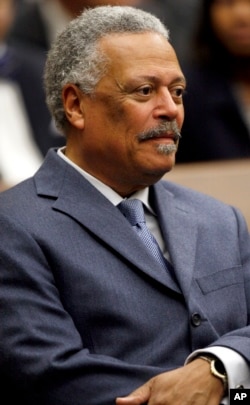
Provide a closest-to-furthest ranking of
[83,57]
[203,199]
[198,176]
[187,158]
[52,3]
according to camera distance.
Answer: [83,57] < [203,199] < [198,176] < [187,158] < [52,3]

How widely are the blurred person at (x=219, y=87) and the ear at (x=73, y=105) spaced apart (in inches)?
64.2

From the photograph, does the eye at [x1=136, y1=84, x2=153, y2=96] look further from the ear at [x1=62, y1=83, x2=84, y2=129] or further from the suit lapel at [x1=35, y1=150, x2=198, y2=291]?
the suit lapel at [x1=35, y1=150, x2=198, y2=291]

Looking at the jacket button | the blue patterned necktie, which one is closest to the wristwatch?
the jacket button

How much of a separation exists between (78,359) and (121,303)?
0.20m

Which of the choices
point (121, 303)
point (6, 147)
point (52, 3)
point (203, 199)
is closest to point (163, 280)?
point (121, 303)

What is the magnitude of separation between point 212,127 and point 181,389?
2.18 m

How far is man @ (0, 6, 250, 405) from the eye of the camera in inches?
127

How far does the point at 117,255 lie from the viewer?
339cm

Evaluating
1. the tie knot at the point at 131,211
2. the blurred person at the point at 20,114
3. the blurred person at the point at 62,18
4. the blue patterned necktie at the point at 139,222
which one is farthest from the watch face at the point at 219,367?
the blurred person at the point at 62,18

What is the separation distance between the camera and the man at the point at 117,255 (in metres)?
3.21

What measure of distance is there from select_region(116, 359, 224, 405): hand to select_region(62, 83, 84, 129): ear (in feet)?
2.51

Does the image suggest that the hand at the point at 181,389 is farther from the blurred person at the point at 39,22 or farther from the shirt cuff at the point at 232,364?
the blurred person at the point at 39,22

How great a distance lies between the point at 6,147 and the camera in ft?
16.6

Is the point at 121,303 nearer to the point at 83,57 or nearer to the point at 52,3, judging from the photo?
the point at 83,57
